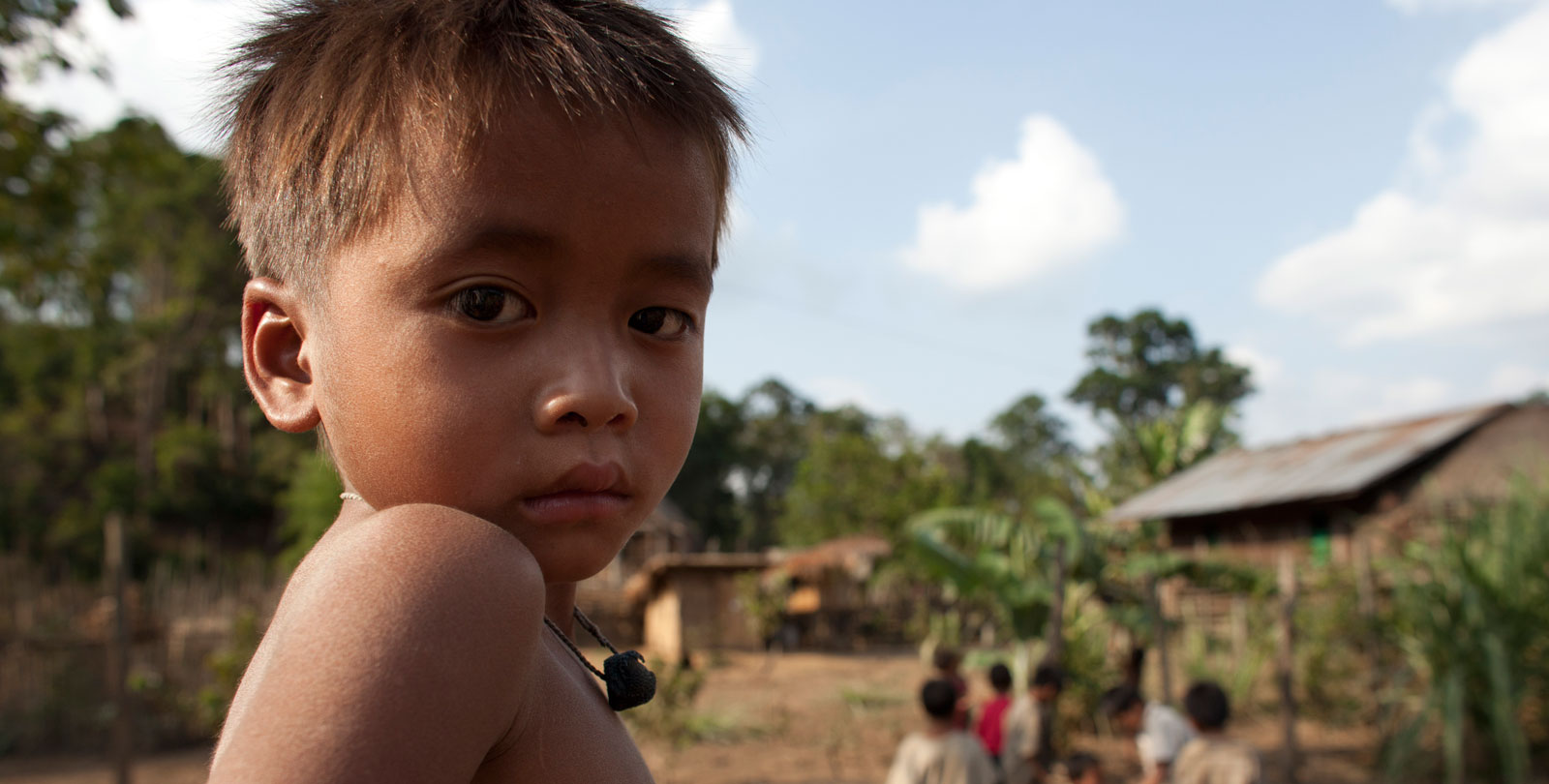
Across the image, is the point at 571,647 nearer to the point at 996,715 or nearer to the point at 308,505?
the point at 996,715

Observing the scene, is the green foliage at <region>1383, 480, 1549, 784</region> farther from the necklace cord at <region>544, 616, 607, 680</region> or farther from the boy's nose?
the boy's nose

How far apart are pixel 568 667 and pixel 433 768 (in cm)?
27

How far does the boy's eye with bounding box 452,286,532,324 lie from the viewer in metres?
0.75

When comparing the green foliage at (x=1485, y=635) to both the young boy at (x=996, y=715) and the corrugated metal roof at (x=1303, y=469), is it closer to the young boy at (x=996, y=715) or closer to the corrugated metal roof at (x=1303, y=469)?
the young boy at (x=996, y=715)

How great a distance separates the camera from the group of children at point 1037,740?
5082 mm

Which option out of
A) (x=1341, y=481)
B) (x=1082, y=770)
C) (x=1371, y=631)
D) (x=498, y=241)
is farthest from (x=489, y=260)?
(x=1341, y=481)

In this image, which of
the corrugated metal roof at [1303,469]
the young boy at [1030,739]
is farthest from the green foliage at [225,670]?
the corrugated metal roof at [1303,469]

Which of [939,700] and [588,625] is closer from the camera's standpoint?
[588,625]

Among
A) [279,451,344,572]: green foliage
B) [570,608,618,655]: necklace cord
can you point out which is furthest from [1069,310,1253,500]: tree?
[570,608,618,655]: necklace cord

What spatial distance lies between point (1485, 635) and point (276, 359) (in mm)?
8838

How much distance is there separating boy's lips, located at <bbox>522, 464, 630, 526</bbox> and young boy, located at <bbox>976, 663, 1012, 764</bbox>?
6.22m

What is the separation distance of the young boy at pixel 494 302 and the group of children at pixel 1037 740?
15.1 feet

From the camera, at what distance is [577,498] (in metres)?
0.77

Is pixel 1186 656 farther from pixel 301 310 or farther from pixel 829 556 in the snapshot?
pixel 301 310
